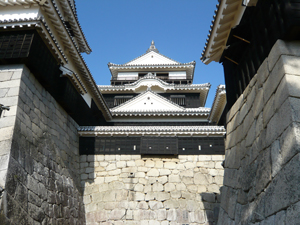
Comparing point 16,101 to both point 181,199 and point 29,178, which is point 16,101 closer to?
point 29,178

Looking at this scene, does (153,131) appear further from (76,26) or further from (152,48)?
(152,48)

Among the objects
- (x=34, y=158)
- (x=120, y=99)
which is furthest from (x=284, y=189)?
(x=120, y=99)

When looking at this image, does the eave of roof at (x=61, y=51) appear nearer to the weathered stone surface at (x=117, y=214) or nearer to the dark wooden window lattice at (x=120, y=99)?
the dark wooden window lattice at (x=120, y=99)

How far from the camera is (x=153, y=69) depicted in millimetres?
21844

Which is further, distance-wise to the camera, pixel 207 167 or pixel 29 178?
pixel 207 167

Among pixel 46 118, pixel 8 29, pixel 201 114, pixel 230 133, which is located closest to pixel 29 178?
pixel 46 118

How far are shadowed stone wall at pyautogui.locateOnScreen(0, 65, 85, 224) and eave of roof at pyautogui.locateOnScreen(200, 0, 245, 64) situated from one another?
16.1 feet

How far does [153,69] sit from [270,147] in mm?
18825

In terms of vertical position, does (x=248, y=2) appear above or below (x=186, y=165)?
above

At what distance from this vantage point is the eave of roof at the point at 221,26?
5.14 meters

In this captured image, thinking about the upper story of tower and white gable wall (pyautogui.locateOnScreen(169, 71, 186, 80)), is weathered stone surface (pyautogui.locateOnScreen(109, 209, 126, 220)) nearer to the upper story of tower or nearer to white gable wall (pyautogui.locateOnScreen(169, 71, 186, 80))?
the upper story of tower

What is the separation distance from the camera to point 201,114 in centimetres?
1469

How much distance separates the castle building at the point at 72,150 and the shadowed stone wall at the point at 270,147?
4.32 meters

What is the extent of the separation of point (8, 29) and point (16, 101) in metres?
2.34
